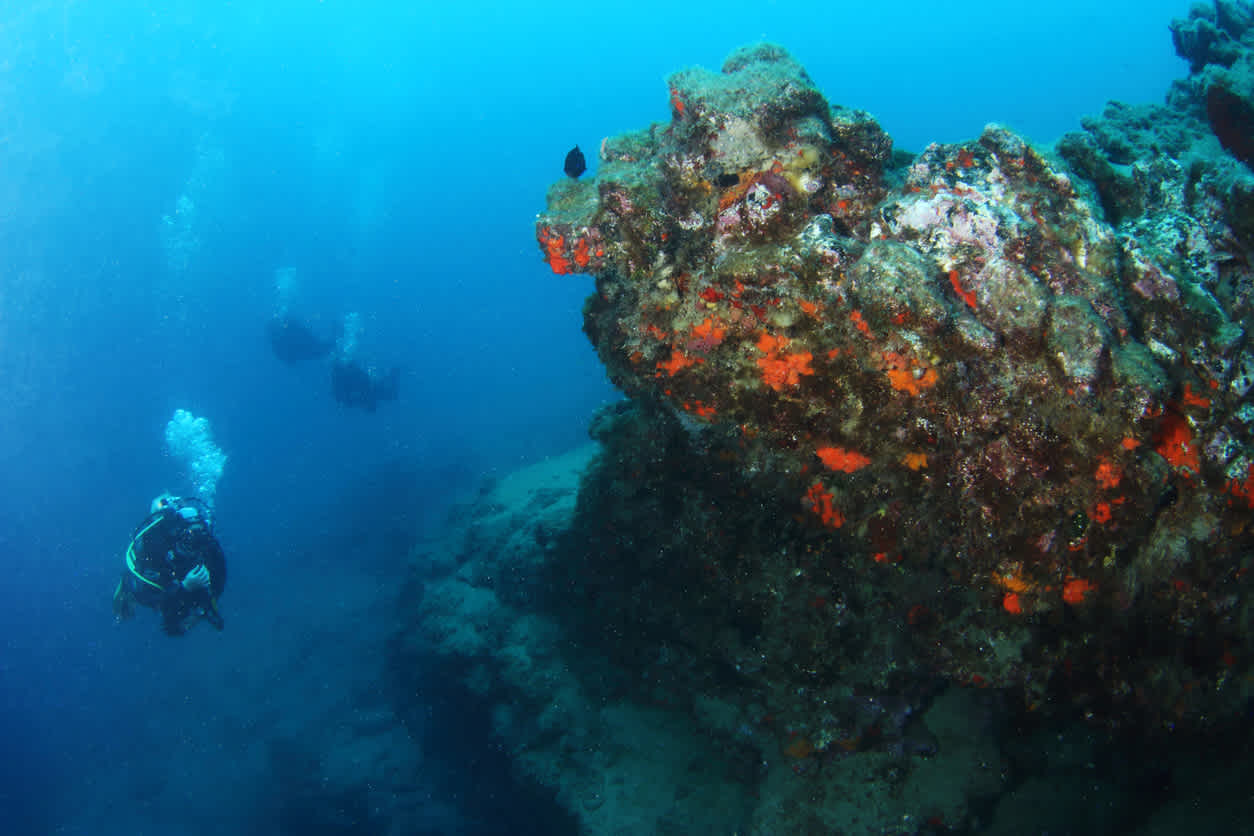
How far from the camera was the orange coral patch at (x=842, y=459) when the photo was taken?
3.36 metres

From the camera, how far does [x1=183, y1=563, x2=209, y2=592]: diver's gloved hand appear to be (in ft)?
32.6

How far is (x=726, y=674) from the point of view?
5320mm

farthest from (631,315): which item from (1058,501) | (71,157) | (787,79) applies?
(71,157)

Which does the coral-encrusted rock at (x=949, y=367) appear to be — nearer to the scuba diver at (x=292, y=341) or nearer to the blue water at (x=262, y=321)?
the blue water at (x=262, y=321)

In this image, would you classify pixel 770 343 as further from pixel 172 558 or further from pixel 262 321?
pixel 262 321

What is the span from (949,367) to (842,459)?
0.82 m

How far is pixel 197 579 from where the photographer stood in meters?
9.92

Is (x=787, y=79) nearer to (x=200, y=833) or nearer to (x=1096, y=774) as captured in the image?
(x=1096, y=774)

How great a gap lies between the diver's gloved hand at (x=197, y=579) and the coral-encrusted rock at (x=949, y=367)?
33.3 feet

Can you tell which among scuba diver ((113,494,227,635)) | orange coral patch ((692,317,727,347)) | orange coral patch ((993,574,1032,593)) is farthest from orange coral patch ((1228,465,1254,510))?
scuba diver ((113,494,227,635))

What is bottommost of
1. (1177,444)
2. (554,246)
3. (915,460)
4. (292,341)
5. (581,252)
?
(1177,444)

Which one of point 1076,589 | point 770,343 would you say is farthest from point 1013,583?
point 770,343

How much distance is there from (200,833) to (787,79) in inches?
727

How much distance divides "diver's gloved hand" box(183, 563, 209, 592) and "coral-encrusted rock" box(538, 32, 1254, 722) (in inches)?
400
